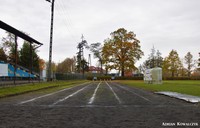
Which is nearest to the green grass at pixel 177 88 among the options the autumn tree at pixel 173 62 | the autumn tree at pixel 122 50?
the autumn tree at pixel 122 50

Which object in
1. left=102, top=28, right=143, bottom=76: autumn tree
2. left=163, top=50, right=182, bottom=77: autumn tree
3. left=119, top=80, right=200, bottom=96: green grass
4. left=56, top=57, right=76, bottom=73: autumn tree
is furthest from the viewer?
left=56, top=57, right=76, bottom=73: autumn tree

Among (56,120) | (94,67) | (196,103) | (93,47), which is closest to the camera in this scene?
(56,120)

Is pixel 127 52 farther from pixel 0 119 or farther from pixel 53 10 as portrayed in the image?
pixel 0 119

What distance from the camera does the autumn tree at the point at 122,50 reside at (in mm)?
79250

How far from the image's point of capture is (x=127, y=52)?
79875mm

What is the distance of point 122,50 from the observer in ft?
263

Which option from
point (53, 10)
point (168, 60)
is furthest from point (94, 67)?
point (53, 10)

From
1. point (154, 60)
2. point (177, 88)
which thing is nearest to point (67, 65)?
point (154, 60)

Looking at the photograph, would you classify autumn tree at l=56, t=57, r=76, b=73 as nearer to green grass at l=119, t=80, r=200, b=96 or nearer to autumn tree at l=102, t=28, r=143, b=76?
autumn tree at l=102, t=28, r=143, b=76

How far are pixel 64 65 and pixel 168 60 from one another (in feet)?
225

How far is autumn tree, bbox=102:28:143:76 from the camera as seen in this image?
79250 mm

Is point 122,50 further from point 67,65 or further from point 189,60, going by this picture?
point 67,65

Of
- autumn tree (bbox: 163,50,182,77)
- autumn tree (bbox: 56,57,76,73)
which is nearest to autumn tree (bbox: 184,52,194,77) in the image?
autumn tree (bbox: 163,50,182,77)

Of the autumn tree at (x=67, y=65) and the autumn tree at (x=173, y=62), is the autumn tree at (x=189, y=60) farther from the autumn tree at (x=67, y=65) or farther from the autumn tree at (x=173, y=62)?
the autumn tree at (x=67, y=65)
